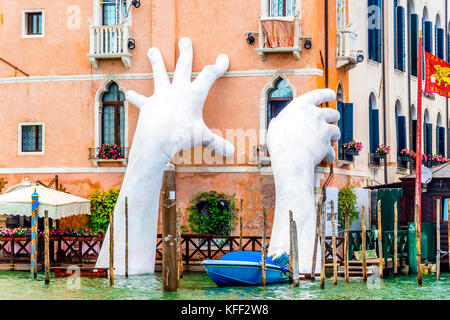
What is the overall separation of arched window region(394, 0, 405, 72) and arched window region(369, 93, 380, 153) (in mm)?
2547

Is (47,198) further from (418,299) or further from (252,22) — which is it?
(418,299)

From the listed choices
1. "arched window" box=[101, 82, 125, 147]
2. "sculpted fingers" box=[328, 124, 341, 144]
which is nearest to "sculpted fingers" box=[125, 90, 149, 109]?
"arched window" box=[101, 82, 125, 147]

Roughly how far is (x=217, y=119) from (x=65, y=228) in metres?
5.11

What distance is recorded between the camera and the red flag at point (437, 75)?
29484 millimetres

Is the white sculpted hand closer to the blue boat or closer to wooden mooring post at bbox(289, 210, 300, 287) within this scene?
the blue boat

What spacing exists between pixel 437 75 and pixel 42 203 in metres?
10.6

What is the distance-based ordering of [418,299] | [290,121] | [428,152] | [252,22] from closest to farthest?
1. [418,299]
2. [290,121]
3. [252,22]
4. [428,152]

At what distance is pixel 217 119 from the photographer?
30.3m

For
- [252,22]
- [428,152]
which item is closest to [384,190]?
[252,22]

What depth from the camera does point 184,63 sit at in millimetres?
29781

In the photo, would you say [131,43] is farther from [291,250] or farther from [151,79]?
[291,250]

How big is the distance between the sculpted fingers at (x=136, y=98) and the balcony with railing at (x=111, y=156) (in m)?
1.59

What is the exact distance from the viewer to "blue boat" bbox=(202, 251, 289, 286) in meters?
25.7

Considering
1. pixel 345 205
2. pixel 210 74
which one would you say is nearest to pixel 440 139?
pixel 345 205
